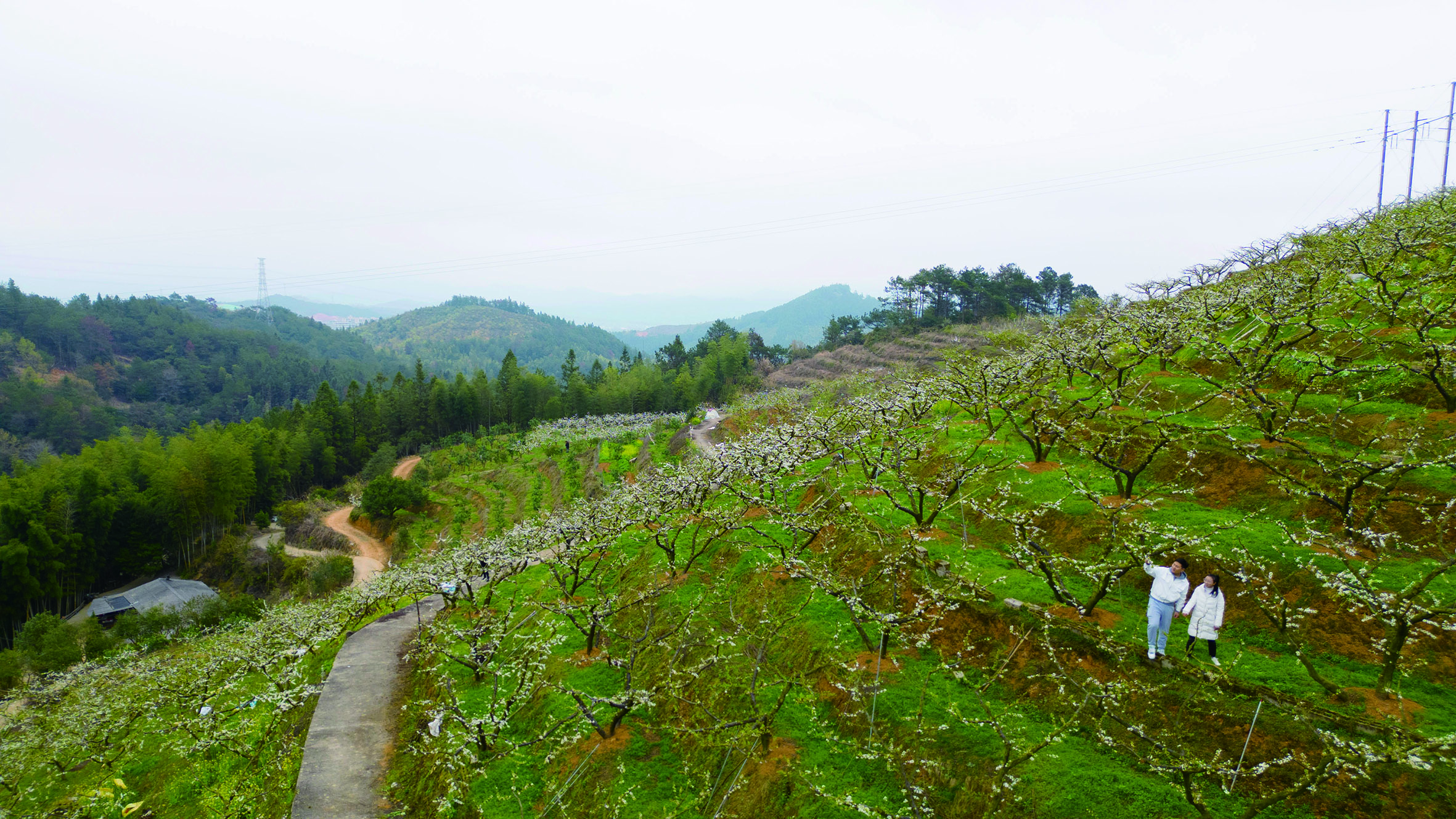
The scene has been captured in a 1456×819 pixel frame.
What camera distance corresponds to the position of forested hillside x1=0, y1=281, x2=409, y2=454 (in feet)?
257

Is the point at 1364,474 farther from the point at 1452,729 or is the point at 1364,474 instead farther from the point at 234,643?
the point at 234,643

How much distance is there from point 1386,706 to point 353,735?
16295 millimetres

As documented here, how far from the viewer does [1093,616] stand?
29.0ft

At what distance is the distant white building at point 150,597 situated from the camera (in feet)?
114

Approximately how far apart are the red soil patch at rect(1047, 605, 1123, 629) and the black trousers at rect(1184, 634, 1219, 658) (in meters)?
0.87

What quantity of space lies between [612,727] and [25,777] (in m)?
16.9

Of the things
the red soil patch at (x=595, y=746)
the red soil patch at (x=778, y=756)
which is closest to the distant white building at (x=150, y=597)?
the red soil patch at (x=595, y=746)

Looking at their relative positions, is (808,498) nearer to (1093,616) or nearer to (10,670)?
(1093,616)

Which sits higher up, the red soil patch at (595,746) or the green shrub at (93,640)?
the red soil patch at (595,746)

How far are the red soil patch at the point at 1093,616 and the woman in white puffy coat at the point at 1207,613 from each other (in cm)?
102

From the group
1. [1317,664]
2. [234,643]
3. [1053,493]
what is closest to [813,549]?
[1053,493]

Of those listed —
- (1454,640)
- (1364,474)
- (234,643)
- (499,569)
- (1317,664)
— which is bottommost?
(234,643)

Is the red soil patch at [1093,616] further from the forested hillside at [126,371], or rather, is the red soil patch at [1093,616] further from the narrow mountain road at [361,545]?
the forested hillside at [126,371]

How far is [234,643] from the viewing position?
65.1ft
